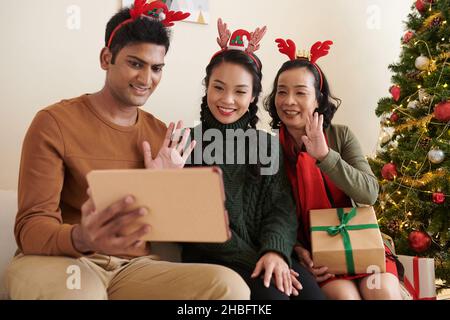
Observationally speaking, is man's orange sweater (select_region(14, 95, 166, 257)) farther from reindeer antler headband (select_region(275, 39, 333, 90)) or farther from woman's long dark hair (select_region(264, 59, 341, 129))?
Answer: reindeer antler headband (select_region(275, 39, 333, 90))

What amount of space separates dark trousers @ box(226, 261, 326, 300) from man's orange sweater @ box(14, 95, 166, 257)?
1.64 feet

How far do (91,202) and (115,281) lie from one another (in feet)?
1.24

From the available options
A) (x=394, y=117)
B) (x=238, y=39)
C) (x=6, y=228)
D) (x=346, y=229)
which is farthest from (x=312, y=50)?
(x=6, y=228)

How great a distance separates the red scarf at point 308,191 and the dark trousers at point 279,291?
0.65ft

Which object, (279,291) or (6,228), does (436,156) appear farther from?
(6,228)

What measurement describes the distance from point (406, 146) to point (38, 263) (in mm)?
1976

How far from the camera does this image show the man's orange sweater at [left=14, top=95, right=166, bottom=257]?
133cm

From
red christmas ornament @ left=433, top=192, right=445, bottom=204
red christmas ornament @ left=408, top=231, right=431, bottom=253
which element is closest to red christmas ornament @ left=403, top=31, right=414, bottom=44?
red christmas ornament @ left=433, top=192, right=445, bottom=204

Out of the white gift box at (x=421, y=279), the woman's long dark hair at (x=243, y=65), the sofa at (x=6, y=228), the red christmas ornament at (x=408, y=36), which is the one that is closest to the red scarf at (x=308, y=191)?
the woman's long dark hair at (x=243, y=65)

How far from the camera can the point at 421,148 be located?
254 centimetres

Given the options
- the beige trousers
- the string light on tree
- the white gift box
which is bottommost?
the white gift box

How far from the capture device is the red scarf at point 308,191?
1795 millimetres

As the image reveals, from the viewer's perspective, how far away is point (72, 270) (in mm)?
1297
